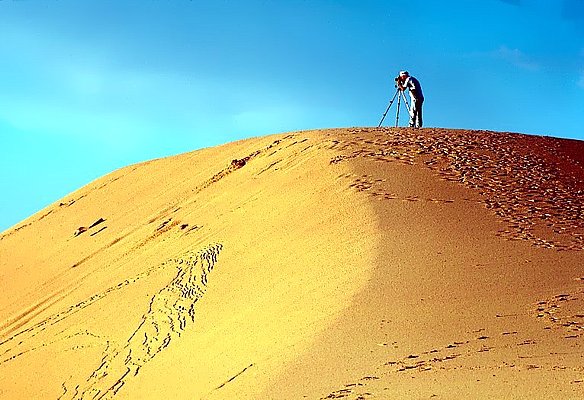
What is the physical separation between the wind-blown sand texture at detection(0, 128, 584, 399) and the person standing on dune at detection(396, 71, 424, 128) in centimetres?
111

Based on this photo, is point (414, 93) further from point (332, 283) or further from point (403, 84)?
point (332, 283)

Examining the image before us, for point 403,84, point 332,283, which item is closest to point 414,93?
point 403,84

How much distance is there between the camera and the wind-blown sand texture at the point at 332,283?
600 cm

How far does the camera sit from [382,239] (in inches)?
340

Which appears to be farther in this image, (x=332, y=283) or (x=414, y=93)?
(x=414, y=93)

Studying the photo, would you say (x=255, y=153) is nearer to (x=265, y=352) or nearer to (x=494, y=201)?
(x=494, y=201)

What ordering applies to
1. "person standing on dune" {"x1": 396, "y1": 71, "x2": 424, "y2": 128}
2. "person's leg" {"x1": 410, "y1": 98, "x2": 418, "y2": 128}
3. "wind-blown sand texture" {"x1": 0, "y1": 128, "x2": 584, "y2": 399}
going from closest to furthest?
"wind-blown sand texture" {"x1": 0, "y1": 128, "x2": 584, "y2": 399} → "person standing on dune" {"x1": 396, "y1": 71, "x2": 424, "y2": 128} → "person's leg" {"x1": 410, "y1": 98, "x2": 418, "y2": 128}

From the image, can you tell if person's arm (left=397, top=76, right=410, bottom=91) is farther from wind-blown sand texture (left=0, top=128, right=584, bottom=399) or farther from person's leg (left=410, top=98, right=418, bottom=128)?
wind-blown sand texture (left=0, top=128, right=584, bottom=399)

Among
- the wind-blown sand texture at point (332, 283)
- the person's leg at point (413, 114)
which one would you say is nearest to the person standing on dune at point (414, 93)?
the person's leg at point (413, 114)

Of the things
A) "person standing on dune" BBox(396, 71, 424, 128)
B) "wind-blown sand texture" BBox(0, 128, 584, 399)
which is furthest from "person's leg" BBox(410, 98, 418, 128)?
"wind-blown sand texture" BBox(0, 128, 584, 399)

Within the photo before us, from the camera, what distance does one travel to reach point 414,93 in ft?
49.1

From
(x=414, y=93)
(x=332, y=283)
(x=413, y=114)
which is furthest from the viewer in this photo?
(x=413, y=114)

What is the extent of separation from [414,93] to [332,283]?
26.2ft

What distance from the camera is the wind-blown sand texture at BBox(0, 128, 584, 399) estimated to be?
600 cm
